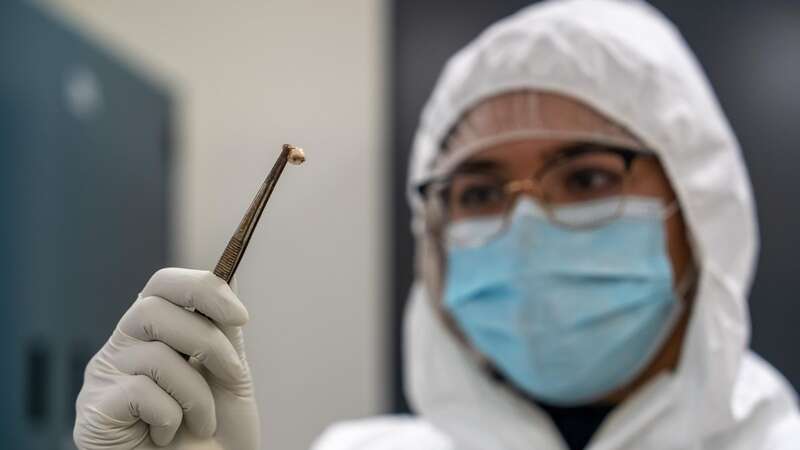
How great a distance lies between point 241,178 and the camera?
2023 mm

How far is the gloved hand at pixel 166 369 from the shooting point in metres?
0.62

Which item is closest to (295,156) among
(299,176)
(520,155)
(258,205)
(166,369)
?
(258,205)

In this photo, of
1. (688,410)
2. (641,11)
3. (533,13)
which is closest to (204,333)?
(688,410)

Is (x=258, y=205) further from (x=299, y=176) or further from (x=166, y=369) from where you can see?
(x=299, y=176)

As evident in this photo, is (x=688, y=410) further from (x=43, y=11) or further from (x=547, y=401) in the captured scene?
(x=43, y=11)

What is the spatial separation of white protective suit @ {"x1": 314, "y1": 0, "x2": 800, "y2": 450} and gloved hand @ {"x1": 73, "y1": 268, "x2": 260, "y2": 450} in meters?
0.68

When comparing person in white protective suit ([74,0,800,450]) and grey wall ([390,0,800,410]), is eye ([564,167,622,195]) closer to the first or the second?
person in white protective suit ([74,0,800,450])

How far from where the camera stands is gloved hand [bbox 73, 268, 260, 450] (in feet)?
2.04

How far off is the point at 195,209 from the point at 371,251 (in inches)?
19.6

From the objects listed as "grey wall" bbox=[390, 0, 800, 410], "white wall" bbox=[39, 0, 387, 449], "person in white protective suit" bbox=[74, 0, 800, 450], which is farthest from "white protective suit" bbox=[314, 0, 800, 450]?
"white wall" bbox=[39, 0, 387, 449]

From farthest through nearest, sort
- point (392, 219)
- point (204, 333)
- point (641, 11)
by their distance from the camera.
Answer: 1. point (392, 219)
2. point (641, 11)
3. point (204, 333)

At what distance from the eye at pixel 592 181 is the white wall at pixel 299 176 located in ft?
3.35

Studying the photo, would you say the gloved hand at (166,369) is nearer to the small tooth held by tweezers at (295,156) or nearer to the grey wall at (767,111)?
the small tooth held by tweezers at (295,156)

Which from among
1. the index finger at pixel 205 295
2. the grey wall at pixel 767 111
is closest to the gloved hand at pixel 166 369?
the index finger at pixel 205 295
